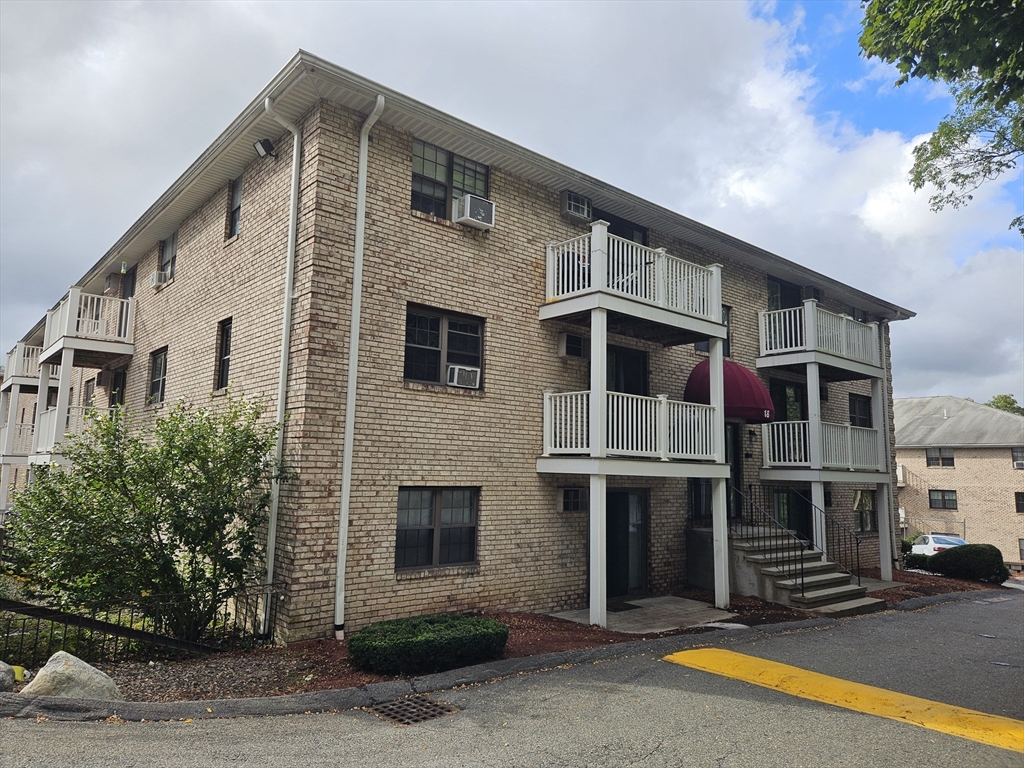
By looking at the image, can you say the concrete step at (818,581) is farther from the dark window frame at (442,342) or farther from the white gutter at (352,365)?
the white gutter at (352,365)

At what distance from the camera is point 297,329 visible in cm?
970

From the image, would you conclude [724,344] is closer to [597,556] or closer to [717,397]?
[717,397]

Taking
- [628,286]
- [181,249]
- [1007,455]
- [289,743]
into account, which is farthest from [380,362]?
[1007,455]

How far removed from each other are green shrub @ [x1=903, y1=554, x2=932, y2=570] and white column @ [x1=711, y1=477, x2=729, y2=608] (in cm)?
1157

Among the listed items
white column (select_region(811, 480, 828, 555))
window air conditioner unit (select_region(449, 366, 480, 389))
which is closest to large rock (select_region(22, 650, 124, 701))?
window air conditioner unit (select_region(449, 366, 480, 389))

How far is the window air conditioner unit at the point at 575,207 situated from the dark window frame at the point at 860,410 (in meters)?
12.0

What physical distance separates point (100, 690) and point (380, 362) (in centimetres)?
532

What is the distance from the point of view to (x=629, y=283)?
1187 cm

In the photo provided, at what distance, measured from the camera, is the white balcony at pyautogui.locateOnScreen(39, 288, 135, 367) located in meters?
15.9

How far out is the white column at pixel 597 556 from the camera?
10594 millimetres

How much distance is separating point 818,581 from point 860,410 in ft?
30.5

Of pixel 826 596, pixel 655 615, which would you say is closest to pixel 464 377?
pixel 655 615

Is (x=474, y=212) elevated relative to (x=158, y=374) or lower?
elevated

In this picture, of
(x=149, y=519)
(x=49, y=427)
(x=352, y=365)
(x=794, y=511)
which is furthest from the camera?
(x=794, y=511)
